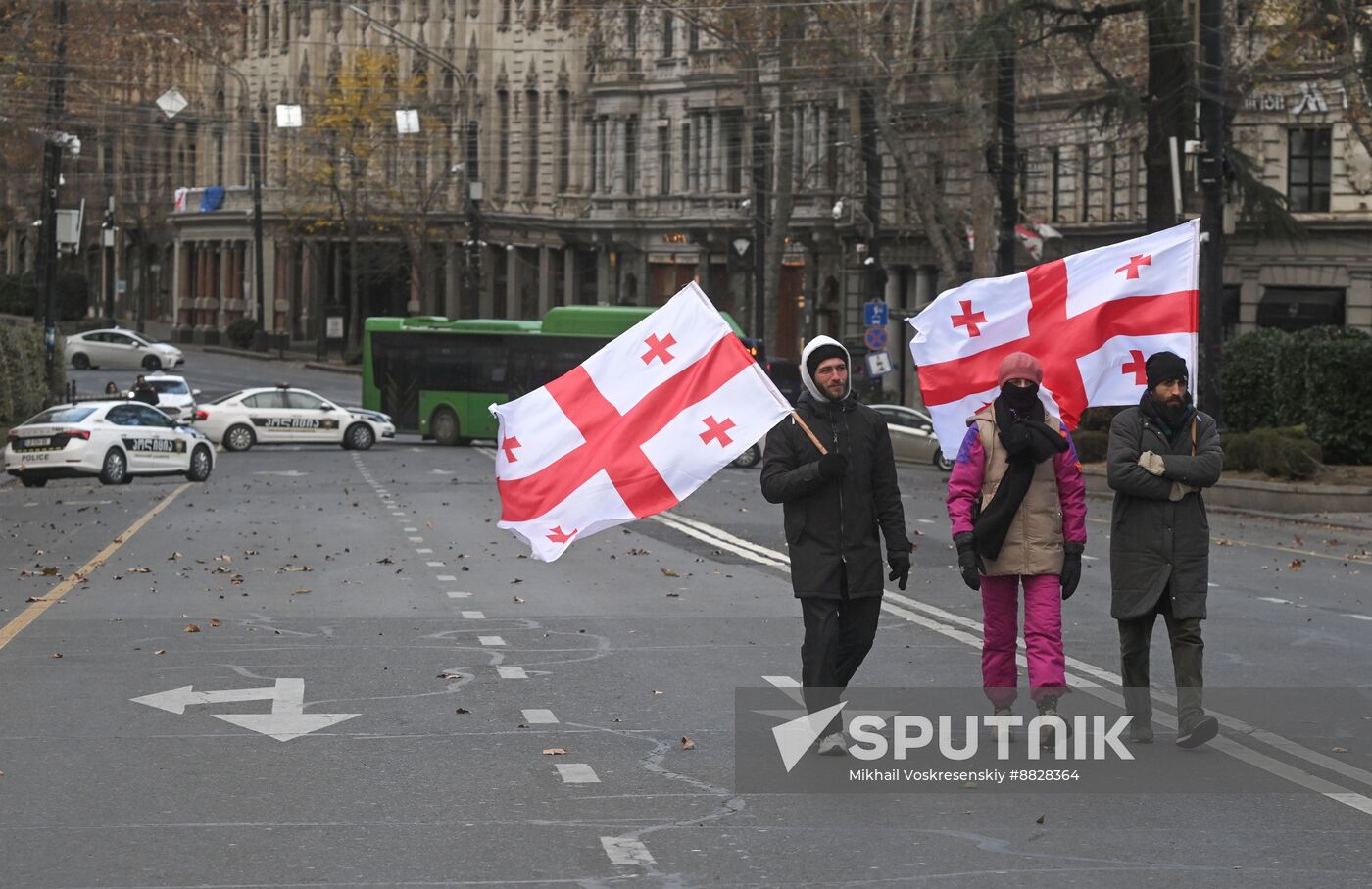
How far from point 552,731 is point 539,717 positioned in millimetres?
447

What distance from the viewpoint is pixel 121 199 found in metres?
102

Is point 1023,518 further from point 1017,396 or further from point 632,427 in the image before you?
point 632,427

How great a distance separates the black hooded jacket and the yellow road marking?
653 centimetres

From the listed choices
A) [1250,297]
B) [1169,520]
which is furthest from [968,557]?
[1250,297]

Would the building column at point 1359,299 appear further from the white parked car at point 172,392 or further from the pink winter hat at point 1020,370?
the pink winter hat at point 1020,370

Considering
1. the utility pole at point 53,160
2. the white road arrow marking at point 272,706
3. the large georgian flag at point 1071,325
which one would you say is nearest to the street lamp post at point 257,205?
the utility pole at point 53,160

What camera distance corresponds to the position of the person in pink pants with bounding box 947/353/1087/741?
371 inches

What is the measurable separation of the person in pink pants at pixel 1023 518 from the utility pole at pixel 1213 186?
75.4 feet

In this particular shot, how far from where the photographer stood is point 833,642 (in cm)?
938

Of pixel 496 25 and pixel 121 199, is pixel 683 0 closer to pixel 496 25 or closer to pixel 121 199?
pixel 496 25

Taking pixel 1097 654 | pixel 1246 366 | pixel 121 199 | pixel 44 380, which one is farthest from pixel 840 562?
pixel 121 199

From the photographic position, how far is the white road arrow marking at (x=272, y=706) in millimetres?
10547

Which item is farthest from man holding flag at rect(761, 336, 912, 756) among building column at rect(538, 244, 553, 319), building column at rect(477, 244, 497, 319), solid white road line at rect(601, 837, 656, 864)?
building column at rect(477, 244, 497, 319)

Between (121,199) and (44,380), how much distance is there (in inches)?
2009
